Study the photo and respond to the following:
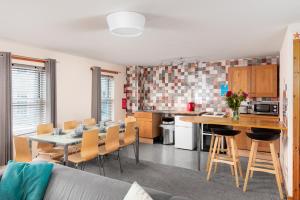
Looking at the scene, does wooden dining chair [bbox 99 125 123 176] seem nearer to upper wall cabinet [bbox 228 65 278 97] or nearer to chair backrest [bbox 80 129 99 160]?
chair backrest [bbox 80 129 99 160]

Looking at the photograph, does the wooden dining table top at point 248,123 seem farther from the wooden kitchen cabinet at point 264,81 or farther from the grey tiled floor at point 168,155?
the wooden kitchen cabinet at point 264,81

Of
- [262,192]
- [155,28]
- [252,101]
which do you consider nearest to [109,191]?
[155,28]

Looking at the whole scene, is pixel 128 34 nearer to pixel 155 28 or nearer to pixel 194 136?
pixel 155 28

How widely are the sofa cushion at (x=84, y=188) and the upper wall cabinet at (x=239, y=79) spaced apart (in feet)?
13.7

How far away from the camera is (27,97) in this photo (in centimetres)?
401

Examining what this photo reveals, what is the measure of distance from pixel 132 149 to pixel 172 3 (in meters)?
3.94

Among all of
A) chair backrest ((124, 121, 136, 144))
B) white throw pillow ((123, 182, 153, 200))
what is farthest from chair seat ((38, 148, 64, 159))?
white throw pillow ((123, 182, 153, 200))

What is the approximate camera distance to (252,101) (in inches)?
204

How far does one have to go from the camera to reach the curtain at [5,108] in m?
3.45

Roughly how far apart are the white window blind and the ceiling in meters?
0.57

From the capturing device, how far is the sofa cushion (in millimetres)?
1511

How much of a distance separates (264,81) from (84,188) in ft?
14.8

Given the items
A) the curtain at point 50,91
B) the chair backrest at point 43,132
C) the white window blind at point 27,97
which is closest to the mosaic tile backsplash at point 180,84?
the curtain at point 50,91

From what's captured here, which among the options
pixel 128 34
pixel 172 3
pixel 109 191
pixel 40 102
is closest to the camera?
pixel 109 191
